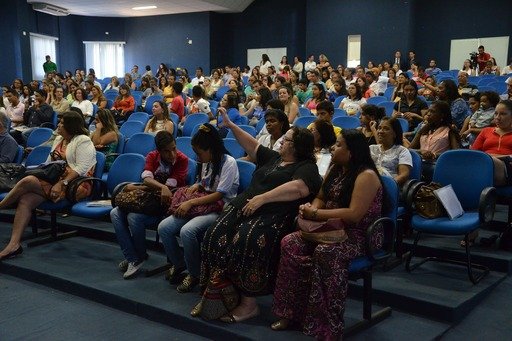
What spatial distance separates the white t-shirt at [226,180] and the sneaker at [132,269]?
0.76 m

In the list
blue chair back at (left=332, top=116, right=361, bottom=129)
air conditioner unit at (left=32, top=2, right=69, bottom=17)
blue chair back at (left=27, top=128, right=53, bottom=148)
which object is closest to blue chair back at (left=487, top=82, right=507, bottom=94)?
blue chair back at (left=332, top=116, right=361, bottom=129)

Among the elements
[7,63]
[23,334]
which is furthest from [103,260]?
[7,63]

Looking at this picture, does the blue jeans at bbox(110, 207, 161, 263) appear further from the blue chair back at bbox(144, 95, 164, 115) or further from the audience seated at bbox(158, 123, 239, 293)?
the blue chair back at bbox(144, 95, 164, 115)

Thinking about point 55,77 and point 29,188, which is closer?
point 29,188

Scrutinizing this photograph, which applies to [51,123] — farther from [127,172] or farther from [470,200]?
[470,200]

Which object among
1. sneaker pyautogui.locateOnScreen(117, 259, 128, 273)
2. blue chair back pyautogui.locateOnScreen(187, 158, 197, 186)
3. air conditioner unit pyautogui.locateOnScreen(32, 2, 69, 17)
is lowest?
sneaker pyautogui.locateOnScreen(117, 259, 128, 273)

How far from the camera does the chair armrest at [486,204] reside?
330cm

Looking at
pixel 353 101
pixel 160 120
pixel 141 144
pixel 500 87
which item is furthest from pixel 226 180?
pixel 500 87

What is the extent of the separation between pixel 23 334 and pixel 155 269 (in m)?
0.97

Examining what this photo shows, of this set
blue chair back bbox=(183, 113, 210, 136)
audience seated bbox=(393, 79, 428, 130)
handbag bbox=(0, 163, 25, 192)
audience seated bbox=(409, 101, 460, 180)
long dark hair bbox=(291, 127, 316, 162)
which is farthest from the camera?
blue chair back bbox=(183, 113, 210, 136)

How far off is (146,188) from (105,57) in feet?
55.9

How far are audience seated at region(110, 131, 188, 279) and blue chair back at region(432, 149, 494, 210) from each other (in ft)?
6.18

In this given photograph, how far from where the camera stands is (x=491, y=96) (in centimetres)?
509

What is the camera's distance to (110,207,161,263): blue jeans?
3.63 m
